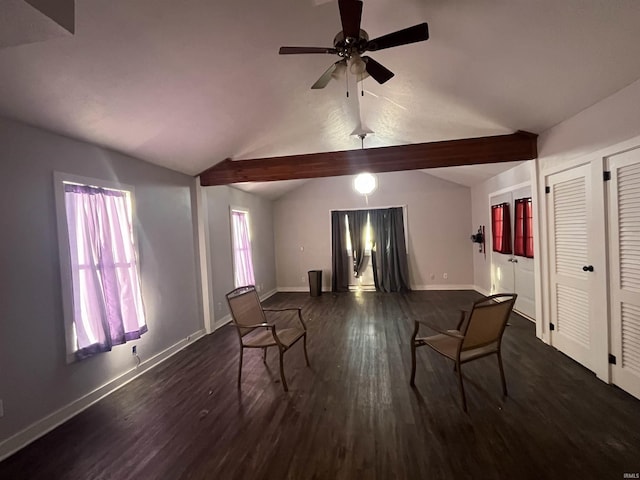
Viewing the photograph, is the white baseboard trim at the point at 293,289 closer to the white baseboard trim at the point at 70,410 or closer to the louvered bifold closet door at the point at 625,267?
the white baseboard trim at the point at 70,410

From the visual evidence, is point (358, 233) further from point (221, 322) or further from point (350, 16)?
point (350, 16)

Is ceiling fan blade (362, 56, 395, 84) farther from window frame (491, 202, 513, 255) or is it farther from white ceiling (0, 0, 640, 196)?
window frame (491, 202, 513, 255)

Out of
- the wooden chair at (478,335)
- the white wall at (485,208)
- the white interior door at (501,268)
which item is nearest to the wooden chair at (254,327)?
the wooden chair at (478,335)

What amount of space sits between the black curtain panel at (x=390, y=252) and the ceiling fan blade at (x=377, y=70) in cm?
486

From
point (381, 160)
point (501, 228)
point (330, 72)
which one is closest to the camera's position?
point (330, 72)

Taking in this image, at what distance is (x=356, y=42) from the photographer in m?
1.95

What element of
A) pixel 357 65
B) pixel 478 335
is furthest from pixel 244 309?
pixel 357 65

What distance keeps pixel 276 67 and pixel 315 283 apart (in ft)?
16.4

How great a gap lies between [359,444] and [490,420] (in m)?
0.99

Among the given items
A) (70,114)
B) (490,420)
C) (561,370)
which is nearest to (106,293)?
(70,114)

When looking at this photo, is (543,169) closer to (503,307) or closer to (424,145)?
(424,145)

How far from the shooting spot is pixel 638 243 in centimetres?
225

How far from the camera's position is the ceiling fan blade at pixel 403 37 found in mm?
1809

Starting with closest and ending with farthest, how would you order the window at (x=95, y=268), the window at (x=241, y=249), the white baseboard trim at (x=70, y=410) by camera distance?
1. the white baseboard trim at (x=70, y=410)
2. the window at (x=95, y=268)
3. the window at (x=241, y=249)
